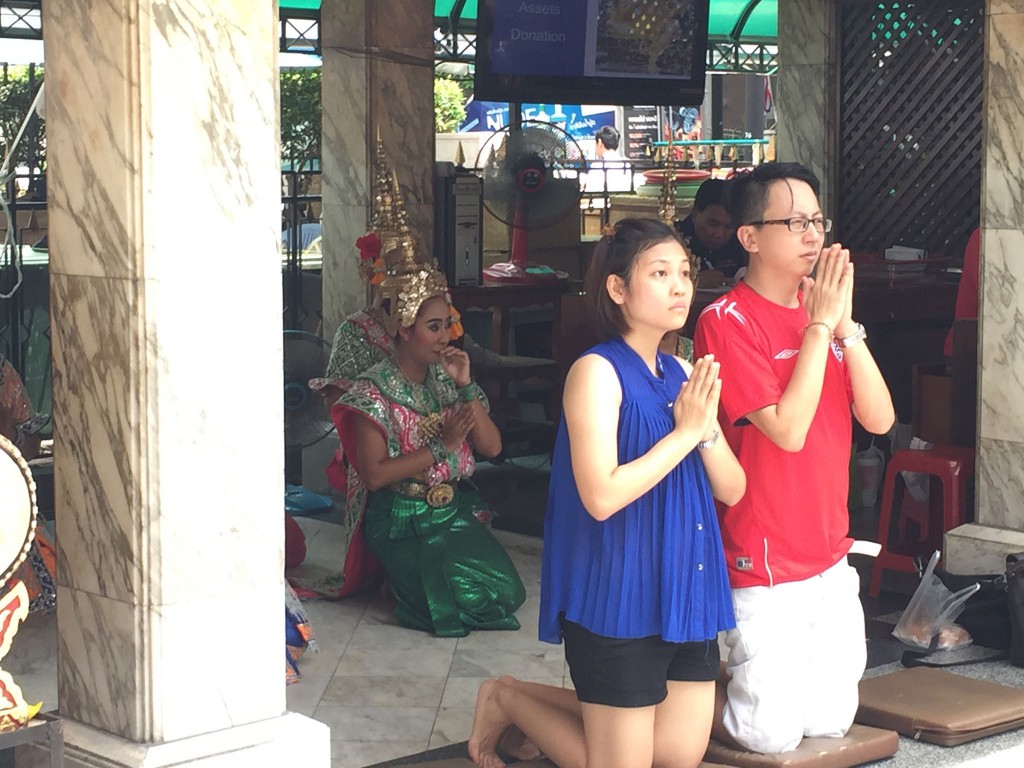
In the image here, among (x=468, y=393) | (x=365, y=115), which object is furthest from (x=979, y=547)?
(x=365, y=115)

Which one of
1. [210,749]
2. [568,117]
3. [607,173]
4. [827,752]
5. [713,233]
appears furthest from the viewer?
[568,117]

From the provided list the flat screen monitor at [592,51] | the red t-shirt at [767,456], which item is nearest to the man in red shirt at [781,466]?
the red t-shirt at [767,456]

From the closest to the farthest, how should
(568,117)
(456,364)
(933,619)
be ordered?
(933,619)
(456,364)
(568,117)

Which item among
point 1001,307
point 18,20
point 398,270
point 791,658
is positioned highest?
point 18,20

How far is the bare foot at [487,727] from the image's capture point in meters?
3.89

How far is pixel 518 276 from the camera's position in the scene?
855 cm

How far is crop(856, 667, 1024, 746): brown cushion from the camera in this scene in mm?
4168

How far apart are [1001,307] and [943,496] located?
0.91m

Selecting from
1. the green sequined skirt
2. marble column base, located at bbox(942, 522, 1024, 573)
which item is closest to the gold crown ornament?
the green sequined skirt

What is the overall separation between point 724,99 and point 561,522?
18321 mm

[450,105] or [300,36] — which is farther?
[450,105]

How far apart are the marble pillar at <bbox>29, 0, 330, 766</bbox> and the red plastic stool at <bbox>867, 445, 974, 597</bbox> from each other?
10.2 feet

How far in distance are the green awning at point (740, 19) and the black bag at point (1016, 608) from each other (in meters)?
8.34

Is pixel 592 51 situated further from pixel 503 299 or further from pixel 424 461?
pixel 424 461
